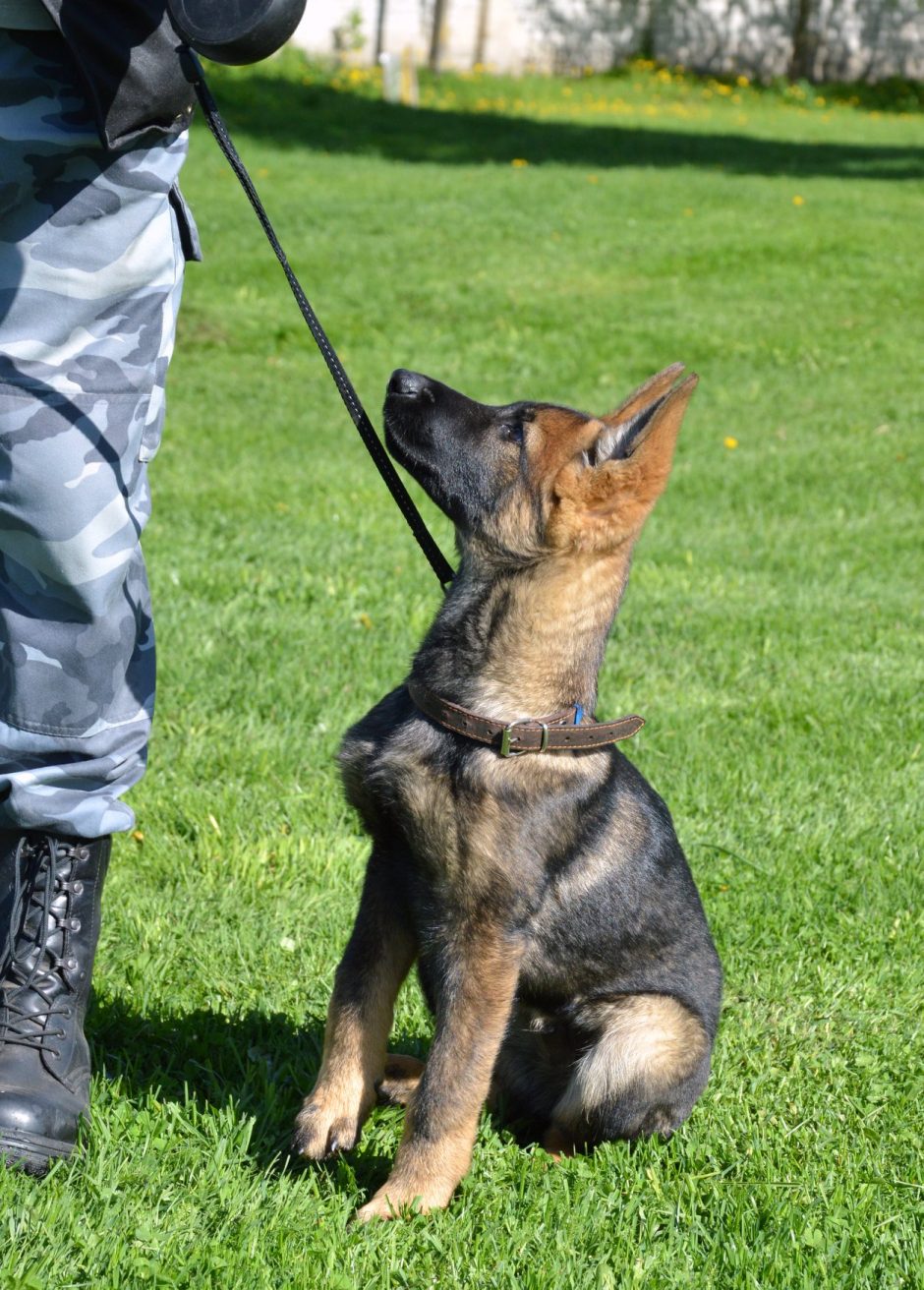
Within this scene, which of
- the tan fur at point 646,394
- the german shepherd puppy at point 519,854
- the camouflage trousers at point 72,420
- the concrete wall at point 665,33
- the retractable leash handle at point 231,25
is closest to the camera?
the retractable leash handle at point 231,25

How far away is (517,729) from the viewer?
279 centimetres

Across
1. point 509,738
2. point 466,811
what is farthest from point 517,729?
point 466,811

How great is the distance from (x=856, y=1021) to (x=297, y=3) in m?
2.62

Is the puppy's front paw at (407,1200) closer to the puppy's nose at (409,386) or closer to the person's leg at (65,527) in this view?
the person's leg at (65,527)

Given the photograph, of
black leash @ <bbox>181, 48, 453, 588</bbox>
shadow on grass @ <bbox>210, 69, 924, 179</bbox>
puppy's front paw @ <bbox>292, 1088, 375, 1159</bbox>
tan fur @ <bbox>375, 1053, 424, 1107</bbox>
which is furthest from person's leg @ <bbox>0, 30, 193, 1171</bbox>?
shadow on grass @ <bbox>210, 69, 924, 179</bbox>

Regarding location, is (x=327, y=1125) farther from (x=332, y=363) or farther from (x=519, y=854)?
(x=332, y=363)

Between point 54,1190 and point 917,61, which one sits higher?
point 917,61

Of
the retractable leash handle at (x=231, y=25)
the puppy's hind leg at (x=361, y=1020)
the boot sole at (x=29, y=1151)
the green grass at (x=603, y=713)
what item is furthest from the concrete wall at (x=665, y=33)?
the boot sole at (x=29, y=1151)

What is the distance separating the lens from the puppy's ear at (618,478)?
2895mm

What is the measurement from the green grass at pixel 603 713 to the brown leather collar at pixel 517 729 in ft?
2.92

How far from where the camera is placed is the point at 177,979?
3400mm

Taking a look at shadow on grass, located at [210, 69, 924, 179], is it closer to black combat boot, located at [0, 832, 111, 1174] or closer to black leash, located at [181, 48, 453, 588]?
black leash, located at [181, 48, 453, 588]

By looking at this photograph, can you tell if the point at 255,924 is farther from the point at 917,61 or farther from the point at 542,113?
the point at 917,61

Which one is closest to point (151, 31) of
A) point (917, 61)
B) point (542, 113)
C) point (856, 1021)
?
point (856, 1021)
